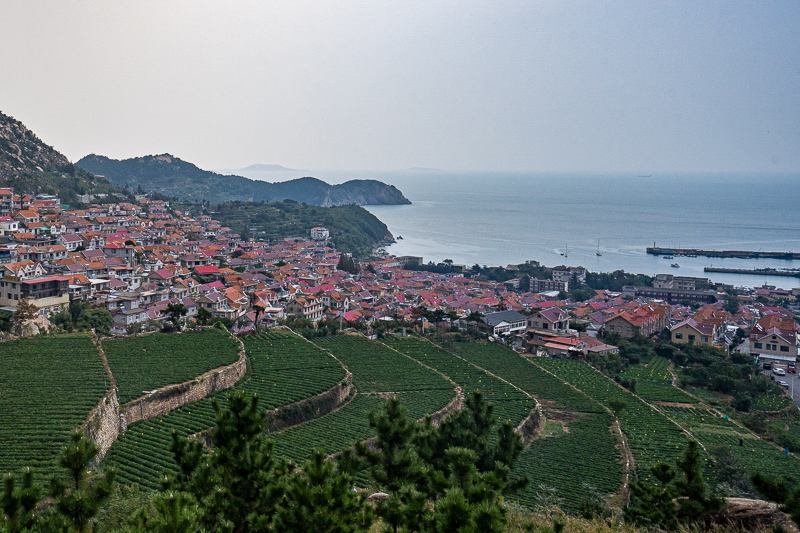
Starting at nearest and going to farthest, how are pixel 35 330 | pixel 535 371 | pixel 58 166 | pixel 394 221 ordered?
1. pixel 35 330
2. pixel 535 371
3. pixel 58 166
4. pixel 394 221

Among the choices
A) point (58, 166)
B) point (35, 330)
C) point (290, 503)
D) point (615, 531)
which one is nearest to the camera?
point (290, 503)

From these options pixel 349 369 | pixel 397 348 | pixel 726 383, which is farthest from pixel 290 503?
pixel 726 383

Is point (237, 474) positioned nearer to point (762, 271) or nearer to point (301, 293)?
point (301, 293)

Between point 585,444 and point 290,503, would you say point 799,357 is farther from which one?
point 290,503

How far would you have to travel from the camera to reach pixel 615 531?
7688 mm

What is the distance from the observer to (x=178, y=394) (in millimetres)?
16109

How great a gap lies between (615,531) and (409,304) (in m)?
31.8

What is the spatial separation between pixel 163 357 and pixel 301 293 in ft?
61.6

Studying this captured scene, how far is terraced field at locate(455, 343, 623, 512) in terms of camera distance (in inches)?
614

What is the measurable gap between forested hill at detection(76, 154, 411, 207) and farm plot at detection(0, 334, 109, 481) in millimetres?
77726

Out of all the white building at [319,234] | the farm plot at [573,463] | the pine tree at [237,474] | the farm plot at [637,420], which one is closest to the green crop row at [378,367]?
the farm plot at [573,463]

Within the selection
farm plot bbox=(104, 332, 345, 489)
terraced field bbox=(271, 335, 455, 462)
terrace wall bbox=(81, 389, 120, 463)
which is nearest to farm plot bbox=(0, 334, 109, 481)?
terrace wall bbox=(81, 389, 120, 463)

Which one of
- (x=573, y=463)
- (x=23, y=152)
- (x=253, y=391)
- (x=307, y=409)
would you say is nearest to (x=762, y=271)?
(x=573, y=463)

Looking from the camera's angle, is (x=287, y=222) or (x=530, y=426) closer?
(x=530, y=426)
